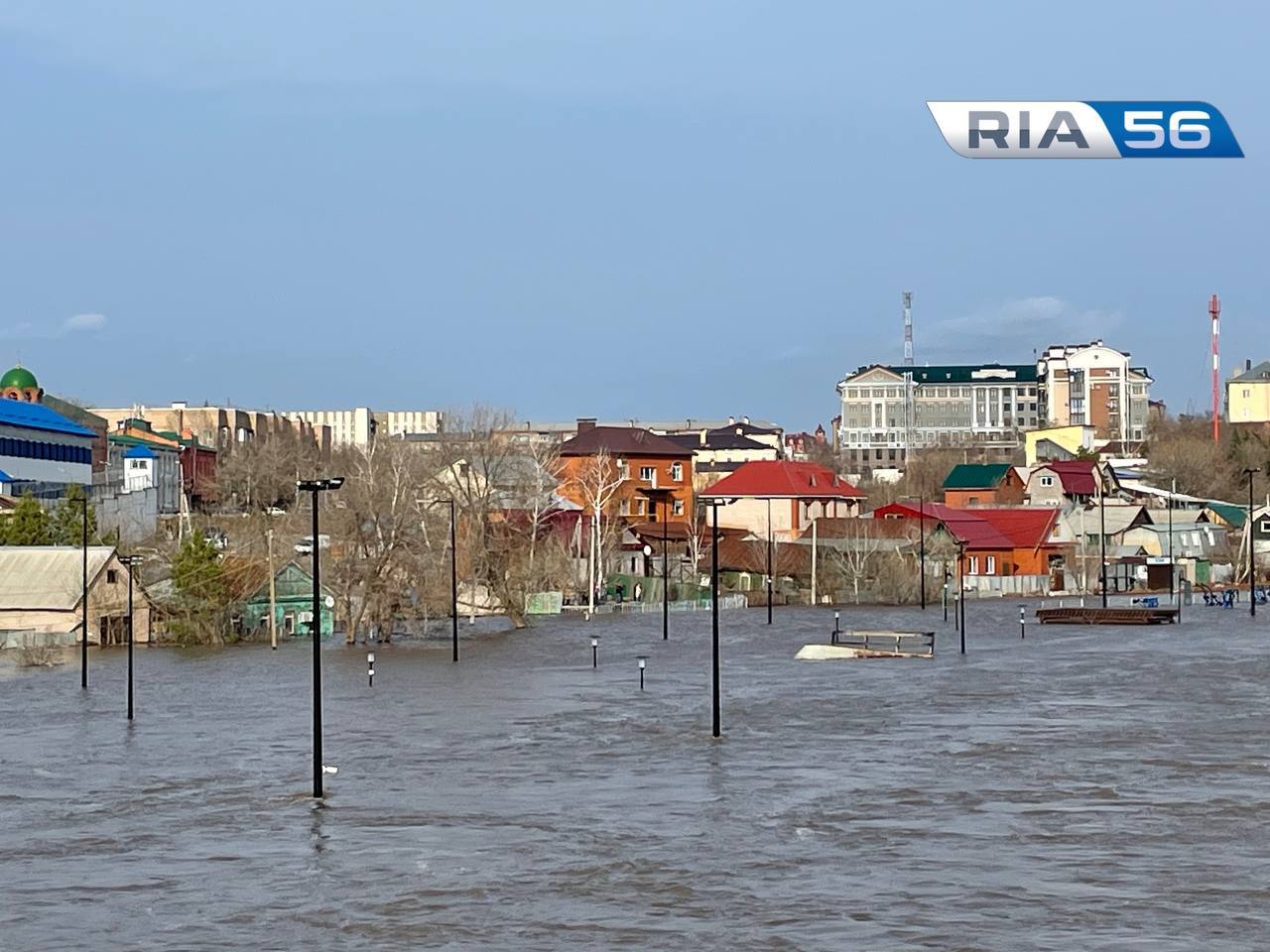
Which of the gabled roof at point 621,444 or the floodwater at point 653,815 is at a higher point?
the gabled roof at point 621,444

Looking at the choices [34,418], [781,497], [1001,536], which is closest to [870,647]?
[1001,536]

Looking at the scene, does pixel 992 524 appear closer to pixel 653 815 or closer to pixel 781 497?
pixel 781 497

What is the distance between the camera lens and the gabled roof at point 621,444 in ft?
458

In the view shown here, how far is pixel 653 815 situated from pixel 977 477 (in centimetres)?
11729

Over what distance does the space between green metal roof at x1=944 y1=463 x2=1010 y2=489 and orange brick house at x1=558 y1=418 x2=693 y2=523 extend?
1999 cm

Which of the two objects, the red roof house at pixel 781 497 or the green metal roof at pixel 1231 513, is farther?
the green metal roof at pixel 1231 513

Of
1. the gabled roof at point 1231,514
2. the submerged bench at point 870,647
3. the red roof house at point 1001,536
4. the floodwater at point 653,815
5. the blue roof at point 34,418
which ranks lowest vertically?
the floodwater at point 653,815

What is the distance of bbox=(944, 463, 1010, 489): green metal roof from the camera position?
145125 millimetres

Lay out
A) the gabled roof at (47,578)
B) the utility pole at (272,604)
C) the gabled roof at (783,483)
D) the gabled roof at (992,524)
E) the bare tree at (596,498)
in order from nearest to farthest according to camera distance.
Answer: the gabled roof at (47,578), the utility pole at (272,604), the bare tree at (596,498), the gabled roof at (992,524), the gabled roof at (783,483)

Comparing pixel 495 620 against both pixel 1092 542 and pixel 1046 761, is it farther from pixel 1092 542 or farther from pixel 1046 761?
pixel 1046 761

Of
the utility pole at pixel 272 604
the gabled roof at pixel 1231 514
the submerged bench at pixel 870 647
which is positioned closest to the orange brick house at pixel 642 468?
the gabled roof at pixel 1231 514

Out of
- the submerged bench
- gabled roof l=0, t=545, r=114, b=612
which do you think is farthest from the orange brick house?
the submerged bench

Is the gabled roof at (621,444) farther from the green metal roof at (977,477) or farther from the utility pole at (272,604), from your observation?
the utility pole at (272,604)

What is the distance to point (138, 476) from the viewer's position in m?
143
